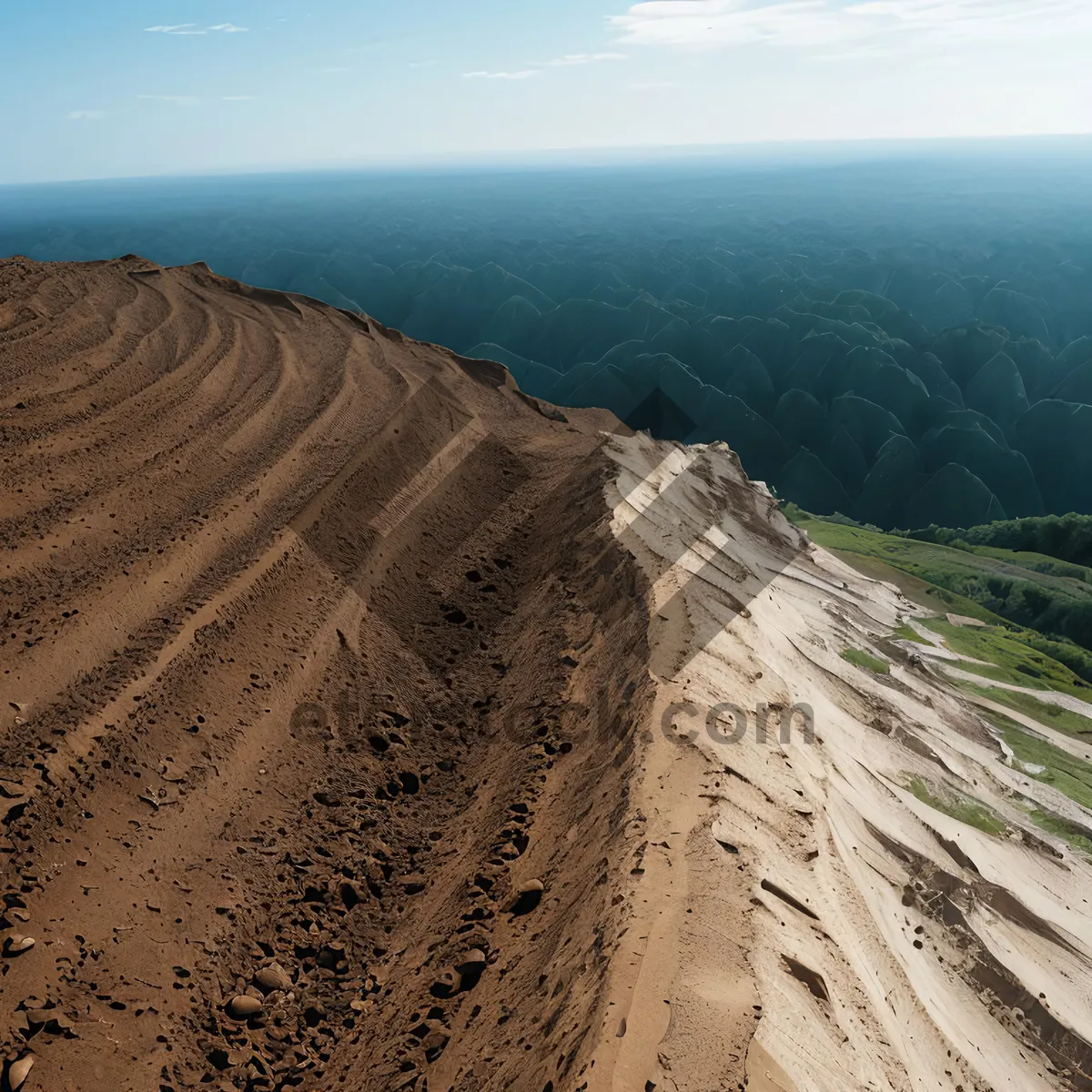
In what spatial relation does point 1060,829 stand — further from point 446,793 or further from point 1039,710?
point 446,793

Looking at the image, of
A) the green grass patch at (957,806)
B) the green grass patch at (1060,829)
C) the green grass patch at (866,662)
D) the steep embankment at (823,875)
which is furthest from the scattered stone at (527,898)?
the green grass patch at (1060,829)

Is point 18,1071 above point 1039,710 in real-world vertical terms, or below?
above

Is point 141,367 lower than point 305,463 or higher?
higher

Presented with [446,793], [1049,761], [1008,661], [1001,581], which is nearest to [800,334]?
[1001,581]

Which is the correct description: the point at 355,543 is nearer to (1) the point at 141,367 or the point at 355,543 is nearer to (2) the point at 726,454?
(1) the point at 141,367

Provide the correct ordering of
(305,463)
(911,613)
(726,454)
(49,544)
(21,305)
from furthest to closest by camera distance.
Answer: (726,454)
(911,613)
(21,305)
(305,463)
(49,544)

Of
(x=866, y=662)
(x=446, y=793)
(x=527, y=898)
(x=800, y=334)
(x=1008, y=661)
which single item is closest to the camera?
(x=527, y=898)

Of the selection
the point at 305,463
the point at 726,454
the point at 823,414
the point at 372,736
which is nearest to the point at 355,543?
the point at 305,463

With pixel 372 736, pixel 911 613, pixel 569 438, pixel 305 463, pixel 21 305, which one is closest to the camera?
pixel 372 736
